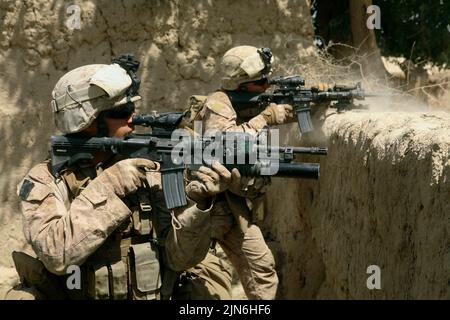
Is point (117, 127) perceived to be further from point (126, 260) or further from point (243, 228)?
point (243, 228)

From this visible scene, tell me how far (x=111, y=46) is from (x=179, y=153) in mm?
2877

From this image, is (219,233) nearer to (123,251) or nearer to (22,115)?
(123,251)

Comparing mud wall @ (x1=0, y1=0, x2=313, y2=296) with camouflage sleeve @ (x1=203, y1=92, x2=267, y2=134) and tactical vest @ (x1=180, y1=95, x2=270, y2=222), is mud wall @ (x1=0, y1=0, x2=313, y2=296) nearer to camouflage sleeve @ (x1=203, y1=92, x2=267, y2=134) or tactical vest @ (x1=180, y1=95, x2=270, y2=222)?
tactical vest @ (x1=180, y1=95, x2=270, y2=222)

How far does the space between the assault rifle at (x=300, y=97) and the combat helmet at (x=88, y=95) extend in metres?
2.25

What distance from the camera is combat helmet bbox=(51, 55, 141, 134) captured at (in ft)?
12.8

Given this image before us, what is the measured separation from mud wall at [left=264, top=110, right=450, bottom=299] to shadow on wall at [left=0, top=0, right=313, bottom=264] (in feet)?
3.12

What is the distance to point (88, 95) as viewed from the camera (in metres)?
3.91

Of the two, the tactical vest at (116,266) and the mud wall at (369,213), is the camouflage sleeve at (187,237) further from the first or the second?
the mud wall at (369,213)

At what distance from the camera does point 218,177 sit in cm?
376

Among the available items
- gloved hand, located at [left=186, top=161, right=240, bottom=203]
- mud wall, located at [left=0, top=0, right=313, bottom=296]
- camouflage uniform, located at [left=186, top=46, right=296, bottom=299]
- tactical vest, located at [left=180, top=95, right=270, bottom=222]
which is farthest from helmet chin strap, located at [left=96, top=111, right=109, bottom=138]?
mud wall, located at [left=0, top=0, right=313, bottom=296]

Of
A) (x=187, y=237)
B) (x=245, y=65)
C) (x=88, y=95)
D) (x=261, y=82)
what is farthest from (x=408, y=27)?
(x=187, y=237)

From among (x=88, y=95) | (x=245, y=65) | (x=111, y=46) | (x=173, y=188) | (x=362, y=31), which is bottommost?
(x=173, y=188)

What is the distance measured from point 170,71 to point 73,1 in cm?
97

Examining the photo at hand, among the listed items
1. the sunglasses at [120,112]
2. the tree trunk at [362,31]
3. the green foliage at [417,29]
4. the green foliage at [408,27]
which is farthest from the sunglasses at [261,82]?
the green foliage at [417,29]
